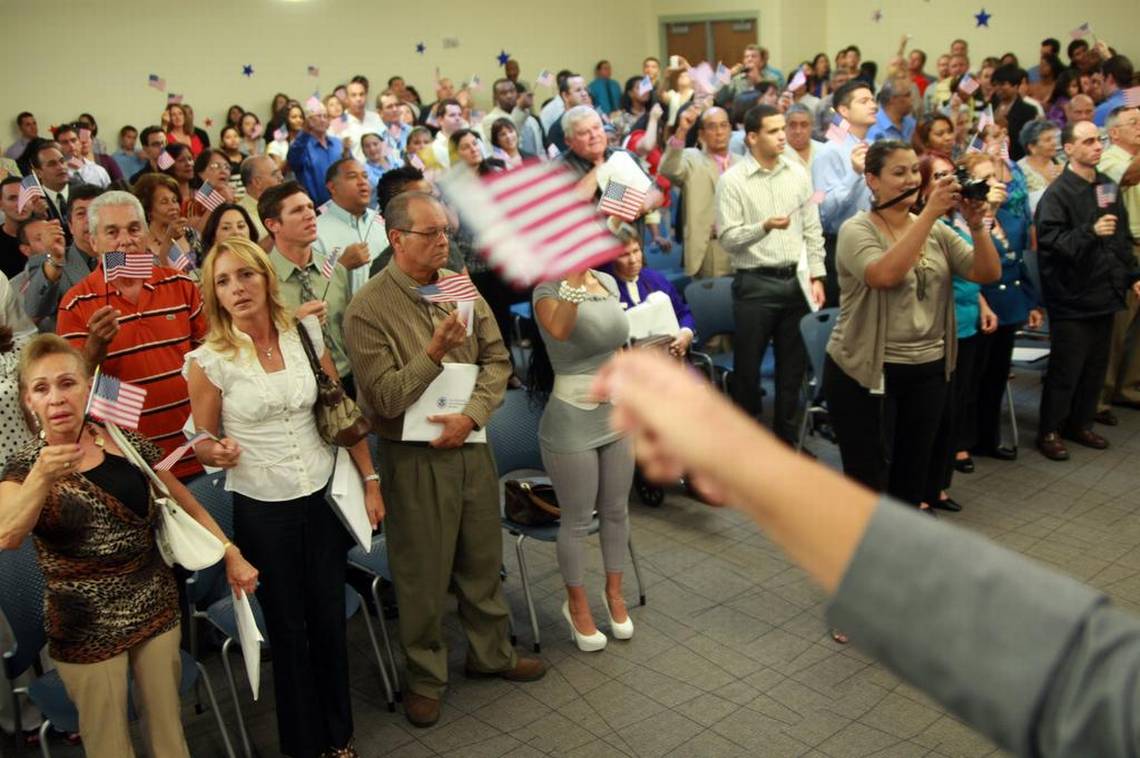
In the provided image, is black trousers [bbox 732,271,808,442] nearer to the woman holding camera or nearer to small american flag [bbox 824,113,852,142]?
small american flag [bbox 824,113,852,142]

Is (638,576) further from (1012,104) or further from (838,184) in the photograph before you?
(1012,104)

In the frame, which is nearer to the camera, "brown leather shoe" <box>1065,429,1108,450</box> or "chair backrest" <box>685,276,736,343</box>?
"brown leather shoe" <box>1065,429,1108,450</box>

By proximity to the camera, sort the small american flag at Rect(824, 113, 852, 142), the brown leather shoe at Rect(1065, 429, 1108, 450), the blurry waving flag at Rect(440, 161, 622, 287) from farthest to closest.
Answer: the small american flag at Rect(824, 113, 852, 142), the brown leather shoe at Rect(1065, 429, 1108, 450), the blurry waving flag at Rect(440, 161, 622, 287)

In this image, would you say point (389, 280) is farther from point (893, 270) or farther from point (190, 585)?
point (893, 270)

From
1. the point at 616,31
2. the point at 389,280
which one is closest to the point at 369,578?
the point at 389,280

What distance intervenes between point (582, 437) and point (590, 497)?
10.3 inches

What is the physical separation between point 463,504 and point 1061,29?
43.0 feet

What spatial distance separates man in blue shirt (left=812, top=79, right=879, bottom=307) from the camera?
6.31 meters

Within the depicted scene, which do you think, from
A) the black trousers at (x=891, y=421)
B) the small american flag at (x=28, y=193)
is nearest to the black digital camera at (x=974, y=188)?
the black trousers at (x=891, y=421)

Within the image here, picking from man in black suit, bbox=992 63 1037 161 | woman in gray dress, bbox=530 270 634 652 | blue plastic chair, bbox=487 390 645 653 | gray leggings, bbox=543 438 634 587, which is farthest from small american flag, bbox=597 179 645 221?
man in black suit, bbox=992 63 1037 161

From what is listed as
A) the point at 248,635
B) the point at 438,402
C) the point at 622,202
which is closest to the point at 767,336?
the point at 438,402

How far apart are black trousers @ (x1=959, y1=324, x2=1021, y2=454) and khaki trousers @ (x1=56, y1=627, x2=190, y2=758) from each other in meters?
4.37

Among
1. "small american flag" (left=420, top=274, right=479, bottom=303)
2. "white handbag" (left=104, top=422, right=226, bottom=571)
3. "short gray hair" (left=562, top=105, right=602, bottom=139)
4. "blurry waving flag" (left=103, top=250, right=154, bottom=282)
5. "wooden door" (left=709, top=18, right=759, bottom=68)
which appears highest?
"wooden door" (left=709, top=18, right=759, bottom=68)

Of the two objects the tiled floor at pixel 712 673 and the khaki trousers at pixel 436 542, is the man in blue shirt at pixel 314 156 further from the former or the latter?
the khaki trousers at pixel 436 542
